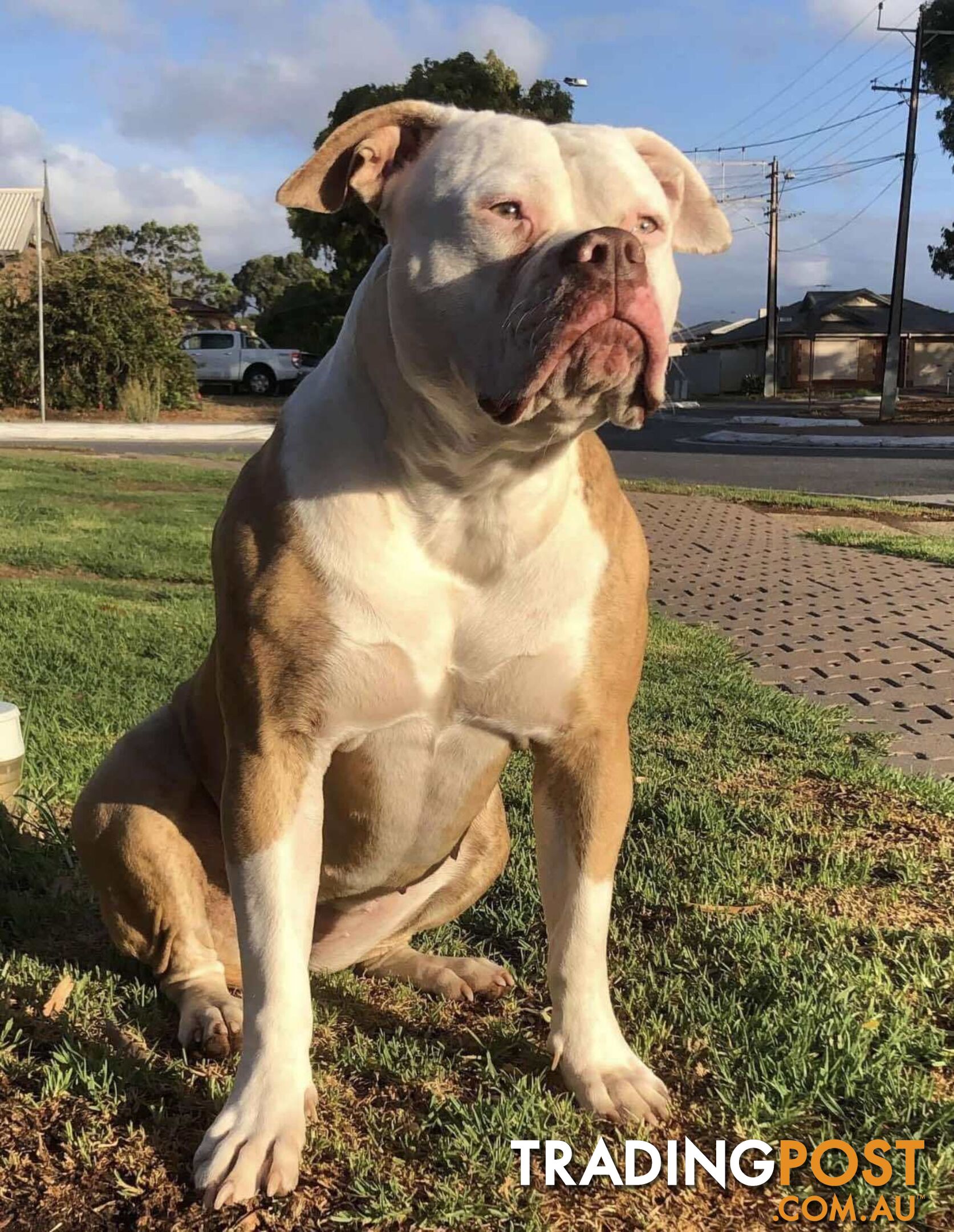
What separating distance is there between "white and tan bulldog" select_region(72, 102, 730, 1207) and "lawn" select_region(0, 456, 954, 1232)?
0.13 m

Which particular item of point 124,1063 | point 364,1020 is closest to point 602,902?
point 364,1020

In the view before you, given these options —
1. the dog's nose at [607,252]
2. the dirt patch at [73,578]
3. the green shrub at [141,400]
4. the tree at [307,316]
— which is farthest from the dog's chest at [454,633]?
the tree at [307,316]

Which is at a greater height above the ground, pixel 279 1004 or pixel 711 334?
pixel 711 334

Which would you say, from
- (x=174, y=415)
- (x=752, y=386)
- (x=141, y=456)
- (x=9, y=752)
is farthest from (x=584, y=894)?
(x=752, y=386)

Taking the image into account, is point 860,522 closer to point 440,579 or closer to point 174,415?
point 440,579

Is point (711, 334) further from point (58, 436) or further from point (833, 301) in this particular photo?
point (58, 436)

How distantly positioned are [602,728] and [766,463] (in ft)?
53.8

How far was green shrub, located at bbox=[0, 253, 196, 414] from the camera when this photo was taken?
23242 millimetres

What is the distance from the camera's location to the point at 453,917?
9.35 ft

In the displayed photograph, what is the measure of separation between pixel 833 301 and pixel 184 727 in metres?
55.5

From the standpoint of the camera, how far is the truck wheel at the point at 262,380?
30781 millimetres

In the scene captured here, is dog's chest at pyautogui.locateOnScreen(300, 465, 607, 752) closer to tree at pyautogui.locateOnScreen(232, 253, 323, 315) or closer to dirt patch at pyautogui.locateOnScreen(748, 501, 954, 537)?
dirt patch at pyautogui.locateOnScreen(748, 501, 954, 537)

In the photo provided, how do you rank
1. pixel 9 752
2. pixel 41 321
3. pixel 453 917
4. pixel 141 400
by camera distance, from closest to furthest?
1. pixel 453 917
2. pixel 9 752
3. pixel 41 321
4. pixel 141 400

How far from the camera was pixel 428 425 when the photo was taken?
215 cm
